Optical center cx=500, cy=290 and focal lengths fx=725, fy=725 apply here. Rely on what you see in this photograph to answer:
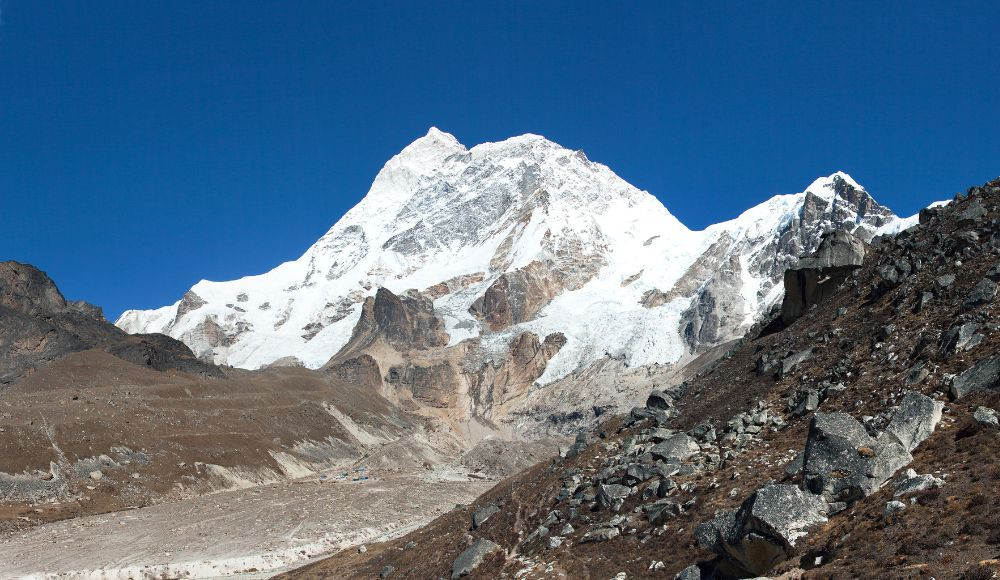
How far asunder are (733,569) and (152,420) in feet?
356

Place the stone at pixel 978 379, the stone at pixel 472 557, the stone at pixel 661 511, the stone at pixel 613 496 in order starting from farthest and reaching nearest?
the stone at pixel 472 557 → the stone at pixel 613 496 → the stone at pixel 661 511 → the stone at pixel 978 379

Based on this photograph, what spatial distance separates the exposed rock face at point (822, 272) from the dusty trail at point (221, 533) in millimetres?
42133

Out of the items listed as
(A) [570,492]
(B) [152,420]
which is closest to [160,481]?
(B) [152,420]

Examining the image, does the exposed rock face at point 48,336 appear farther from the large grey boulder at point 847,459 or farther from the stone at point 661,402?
the large grey boulder at point 847,459

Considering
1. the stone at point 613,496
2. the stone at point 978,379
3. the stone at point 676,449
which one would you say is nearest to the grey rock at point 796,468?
the stone at point 978,379

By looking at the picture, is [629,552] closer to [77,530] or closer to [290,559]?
[290,559]

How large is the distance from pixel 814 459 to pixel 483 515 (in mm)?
21926

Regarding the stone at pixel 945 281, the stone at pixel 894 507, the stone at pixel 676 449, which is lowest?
the stone at pixel 894 507

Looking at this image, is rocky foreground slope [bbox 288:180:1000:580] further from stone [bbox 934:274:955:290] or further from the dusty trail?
the dusty trail

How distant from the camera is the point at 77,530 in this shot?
67.6m

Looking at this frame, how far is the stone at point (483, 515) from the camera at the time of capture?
3766 cm

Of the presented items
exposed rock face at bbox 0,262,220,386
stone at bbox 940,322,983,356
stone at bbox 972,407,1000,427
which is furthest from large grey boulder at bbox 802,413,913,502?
exposed rock face at bbox 0,262,220,386

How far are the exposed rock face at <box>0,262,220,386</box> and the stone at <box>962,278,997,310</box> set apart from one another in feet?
501

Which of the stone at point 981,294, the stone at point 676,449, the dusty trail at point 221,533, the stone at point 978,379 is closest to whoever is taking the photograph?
the stone at point 978,379
